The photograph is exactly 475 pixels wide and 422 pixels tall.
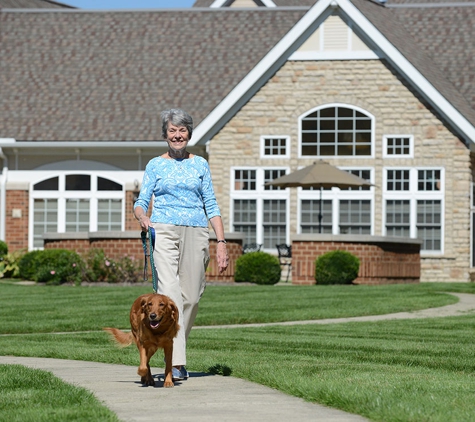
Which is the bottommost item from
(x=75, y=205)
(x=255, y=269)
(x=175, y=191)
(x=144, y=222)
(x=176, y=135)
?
(x=255, y=269)

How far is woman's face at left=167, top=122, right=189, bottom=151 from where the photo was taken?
8727 mm

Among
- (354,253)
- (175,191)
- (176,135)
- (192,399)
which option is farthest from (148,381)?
(354,253)

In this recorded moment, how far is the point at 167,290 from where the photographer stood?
27.9 ft

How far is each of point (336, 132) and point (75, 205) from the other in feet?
21.6

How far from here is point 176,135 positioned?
8734 mm

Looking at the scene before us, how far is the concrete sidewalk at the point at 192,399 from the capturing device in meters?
6.76

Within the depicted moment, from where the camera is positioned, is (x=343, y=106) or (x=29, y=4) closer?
(x=343, y=106)

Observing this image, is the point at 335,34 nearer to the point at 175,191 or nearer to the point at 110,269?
the point at 110,269

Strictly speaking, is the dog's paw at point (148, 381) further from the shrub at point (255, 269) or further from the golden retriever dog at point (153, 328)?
the shrub at point (255, 269)

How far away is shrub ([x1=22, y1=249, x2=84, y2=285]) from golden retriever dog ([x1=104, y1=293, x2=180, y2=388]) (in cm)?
1519

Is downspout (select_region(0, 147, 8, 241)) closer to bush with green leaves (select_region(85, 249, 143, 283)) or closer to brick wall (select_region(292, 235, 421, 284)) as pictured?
bush with green leaves (select_region(85, 249, 143, 283))

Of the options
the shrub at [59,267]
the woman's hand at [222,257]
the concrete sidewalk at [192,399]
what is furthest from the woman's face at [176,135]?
the shrub at [59,267]

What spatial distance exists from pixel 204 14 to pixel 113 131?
4.99m

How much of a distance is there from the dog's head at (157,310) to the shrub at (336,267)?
50.2 feet
